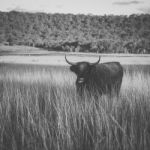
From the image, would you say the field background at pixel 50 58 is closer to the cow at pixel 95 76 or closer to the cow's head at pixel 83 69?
the cow at pixel 95 76

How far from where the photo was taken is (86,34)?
62.5ft

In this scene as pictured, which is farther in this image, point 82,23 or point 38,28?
point 82,23

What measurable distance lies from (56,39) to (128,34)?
510 centimetres

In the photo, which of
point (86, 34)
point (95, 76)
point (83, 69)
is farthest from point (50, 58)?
point (86, 34)

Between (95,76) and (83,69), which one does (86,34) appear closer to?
(95,76)

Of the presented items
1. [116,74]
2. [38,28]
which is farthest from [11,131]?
[38,28]

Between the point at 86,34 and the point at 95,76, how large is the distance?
15452mm

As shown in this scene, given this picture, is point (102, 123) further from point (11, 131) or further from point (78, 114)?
point (11, 131)

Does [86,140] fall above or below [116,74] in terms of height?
above

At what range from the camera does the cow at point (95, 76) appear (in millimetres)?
3504

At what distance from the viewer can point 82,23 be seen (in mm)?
22125

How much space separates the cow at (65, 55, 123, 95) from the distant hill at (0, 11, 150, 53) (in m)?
6.70

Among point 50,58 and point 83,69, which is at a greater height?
point 83,69

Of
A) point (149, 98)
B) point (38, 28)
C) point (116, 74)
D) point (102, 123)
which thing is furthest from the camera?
→ point (38, 28)
